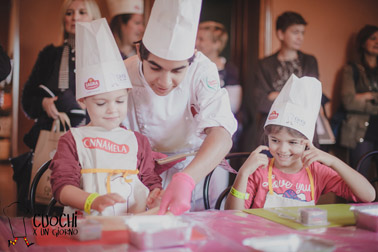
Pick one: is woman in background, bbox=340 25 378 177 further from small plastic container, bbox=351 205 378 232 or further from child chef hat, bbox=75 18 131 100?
child chef hat, bbox=75 18 131 100

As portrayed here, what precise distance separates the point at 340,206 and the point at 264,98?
1.33 metres

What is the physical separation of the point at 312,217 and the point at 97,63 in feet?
2.36

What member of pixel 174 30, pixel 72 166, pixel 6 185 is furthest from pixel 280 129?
pixel 6 185

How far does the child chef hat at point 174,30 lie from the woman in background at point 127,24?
4.42ft

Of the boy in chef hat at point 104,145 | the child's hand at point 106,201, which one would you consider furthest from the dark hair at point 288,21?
the child's hand at point 106,201

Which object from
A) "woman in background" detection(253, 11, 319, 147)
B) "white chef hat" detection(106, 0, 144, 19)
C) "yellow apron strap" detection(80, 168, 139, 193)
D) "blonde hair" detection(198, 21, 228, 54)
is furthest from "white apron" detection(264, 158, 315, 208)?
"blonde hair" detection(198, 21, 228, 54)

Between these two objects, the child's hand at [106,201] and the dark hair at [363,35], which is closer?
the child's hand at [106,201]

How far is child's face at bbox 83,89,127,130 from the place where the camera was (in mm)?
1230

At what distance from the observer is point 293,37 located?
8.68 ft

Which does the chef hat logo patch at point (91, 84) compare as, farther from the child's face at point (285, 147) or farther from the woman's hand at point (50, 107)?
the woman's hand at point (50, 107)

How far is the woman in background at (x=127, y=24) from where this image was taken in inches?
103

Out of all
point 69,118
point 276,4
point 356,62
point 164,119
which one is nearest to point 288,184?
point 164,119

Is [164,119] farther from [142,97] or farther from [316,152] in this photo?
[316,152]

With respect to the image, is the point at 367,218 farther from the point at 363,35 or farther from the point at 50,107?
the point at 363,35
